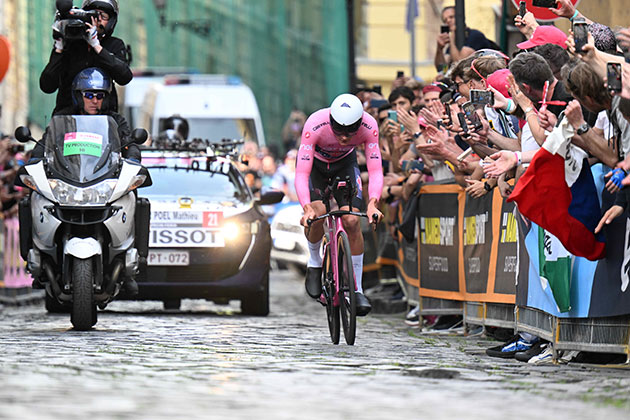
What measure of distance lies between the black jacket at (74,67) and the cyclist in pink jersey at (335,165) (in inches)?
69.9

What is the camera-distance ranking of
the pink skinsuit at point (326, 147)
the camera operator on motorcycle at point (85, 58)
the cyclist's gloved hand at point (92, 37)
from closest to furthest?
the pink skinsuit at point (326, 147) < the cyclist's gloved hand at point (92, 37) < the camera operator on motorcycle at point (85, 58)

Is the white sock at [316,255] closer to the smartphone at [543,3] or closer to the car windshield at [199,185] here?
the smartphone at [543,3]

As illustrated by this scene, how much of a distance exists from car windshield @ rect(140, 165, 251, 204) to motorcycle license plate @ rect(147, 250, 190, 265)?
0.74 meters

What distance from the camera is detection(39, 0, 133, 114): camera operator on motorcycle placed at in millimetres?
12492

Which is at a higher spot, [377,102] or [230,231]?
[377,102]

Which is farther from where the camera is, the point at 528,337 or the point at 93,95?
the point at 93,95

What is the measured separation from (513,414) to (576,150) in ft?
9.05

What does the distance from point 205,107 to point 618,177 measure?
67.8 ft

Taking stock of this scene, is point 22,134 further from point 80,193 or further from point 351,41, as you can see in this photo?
point 351,41

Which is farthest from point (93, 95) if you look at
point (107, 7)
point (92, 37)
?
point (107, 7)

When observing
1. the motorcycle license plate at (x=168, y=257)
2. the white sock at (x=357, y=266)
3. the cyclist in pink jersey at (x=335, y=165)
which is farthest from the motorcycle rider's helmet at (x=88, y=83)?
the motorcycle license plate at (x=168, y=257)

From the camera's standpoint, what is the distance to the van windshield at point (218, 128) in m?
28.6

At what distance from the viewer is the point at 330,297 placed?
1126 cm

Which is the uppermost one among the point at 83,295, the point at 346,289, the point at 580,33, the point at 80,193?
the point at 580,33
